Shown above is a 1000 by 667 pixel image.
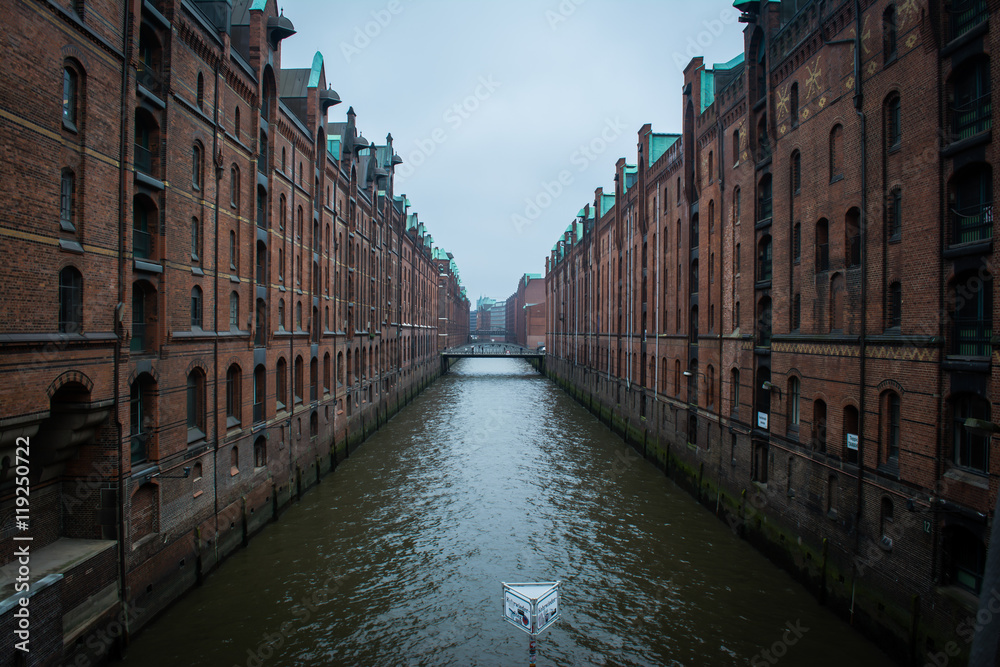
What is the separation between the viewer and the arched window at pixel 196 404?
1441 centimetres

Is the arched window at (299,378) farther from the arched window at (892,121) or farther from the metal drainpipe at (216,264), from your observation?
the arched window at (892,121)

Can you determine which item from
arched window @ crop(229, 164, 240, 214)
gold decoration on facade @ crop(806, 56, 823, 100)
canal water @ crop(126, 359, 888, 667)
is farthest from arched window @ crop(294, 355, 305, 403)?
gold decoration on facade @ crop(806, 56, 823, 100)

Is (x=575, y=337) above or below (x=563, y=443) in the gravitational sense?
above

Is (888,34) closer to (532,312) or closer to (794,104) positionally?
(794,104)

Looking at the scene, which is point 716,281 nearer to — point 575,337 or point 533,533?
point 533,533

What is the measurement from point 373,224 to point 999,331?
33.5 meters

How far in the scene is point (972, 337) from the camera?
986cm

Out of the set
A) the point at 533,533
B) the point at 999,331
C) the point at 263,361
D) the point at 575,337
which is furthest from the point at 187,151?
the point at 575,337

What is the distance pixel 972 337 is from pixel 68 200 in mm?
15460

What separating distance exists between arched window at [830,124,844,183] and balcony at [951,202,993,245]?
3710mm

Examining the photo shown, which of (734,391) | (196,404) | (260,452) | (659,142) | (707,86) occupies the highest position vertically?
(659,142)

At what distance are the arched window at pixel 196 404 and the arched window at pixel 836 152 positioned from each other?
16.2m

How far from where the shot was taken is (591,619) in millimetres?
12742

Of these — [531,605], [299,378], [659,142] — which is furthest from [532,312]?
[531,605]
